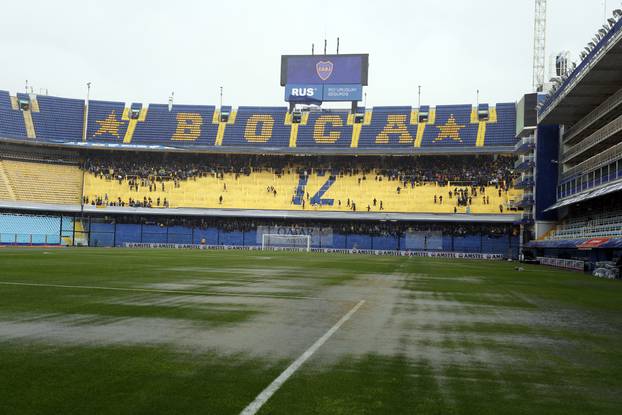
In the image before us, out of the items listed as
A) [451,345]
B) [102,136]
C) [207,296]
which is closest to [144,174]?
[102,136]

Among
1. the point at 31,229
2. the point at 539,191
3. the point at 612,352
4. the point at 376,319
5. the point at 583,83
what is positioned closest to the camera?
the point at 612,352

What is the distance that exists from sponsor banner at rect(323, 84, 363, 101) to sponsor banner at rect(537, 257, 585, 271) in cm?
3771

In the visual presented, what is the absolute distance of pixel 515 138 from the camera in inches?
3118

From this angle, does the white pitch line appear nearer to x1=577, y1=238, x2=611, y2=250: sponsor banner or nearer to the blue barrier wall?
x1=577, y1=238, x2=611, y2=250: sponsor banner

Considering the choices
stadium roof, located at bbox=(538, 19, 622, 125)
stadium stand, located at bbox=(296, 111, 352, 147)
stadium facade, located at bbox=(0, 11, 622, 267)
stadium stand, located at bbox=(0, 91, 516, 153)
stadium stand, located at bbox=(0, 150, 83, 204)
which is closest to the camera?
stadium roof, located at bbox=(538, 19, 622, 125)

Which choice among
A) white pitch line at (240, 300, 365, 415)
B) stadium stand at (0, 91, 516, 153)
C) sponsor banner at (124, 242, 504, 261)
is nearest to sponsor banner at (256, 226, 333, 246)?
sponsor banner at (124, 242, 504, 261)

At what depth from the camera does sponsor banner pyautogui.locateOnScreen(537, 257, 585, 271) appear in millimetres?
45750

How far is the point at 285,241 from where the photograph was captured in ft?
268

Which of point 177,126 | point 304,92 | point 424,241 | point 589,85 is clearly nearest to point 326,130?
point 304,92

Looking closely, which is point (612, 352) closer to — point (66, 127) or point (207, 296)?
point (207, 296)

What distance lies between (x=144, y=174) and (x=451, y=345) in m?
80.7

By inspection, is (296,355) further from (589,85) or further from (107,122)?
(107,122)

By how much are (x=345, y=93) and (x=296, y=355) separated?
81235 mm

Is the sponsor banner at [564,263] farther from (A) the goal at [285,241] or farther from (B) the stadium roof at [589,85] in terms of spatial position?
(A) the goal at [285,241]
